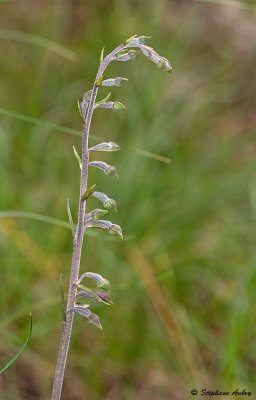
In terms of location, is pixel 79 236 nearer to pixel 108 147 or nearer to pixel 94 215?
pixel 94 215

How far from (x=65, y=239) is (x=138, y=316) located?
35.7 inches

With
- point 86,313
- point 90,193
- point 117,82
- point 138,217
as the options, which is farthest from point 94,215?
point 138,217

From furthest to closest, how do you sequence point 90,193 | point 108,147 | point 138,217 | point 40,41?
1. point 138,217
2. point 40,41
3. point 108,147
4. point 90,193

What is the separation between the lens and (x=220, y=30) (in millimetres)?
8883

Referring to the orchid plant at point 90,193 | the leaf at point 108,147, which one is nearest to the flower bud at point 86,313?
the orchid plant at point 90,193

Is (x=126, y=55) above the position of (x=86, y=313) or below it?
above

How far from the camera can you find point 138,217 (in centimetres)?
493

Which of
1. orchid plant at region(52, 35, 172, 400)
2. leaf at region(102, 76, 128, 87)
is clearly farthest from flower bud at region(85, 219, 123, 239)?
leaf at region(102, 76, 128, 87)

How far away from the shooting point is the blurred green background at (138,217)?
156 inches

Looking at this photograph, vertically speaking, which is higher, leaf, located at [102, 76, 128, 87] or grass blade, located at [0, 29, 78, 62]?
grass blade, located at [0, 29, 78, 62]

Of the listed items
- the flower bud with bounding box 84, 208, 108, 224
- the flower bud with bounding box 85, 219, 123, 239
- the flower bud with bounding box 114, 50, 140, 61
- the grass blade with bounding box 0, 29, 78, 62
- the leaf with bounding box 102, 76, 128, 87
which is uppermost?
the grass blade with bounding box 0, 29, 78, 62

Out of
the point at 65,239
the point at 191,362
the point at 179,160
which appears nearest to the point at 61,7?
the point at 179,160

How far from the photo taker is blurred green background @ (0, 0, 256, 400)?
3.95 m

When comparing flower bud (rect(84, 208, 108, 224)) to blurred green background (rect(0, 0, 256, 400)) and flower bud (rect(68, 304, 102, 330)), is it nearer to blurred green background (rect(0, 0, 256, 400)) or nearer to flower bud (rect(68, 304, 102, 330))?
flower bud (rect(68, 304, 102, 330))
